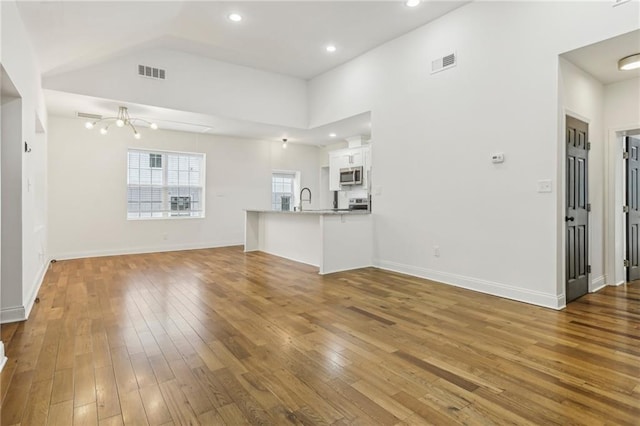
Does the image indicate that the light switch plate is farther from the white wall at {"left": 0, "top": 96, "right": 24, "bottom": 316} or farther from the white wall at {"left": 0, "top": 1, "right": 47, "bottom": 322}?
the white wall at {"left": 0, "top": 96, "right": 24, "bottom": 316}

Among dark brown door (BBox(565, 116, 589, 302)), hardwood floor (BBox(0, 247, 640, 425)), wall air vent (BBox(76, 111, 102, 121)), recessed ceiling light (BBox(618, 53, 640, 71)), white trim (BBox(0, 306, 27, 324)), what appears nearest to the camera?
hardwood floor (BBox(0, 247, 640, 425))

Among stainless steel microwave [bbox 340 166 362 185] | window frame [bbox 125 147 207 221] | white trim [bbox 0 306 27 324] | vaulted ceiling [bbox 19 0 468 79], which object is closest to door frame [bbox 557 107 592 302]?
vaulted ceiling [bbox 19 0 468 79]

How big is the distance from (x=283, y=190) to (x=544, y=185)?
22.5 feet

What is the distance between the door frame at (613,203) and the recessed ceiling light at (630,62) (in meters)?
1.06

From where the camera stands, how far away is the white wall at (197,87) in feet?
16.5

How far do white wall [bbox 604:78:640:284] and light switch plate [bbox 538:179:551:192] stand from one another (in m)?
1.69

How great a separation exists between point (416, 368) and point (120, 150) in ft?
23.4

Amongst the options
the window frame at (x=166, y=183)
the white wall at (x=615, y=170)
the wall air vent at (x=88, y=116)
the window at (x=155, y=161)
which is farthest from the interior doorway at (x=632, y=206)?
the wall air vent at (x=88, y=116)

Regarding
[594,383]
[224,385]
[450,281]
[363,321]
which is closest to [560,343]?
[594,383]

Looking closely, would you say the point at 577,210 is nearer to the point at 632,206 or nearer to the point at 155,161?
the point at 632,206

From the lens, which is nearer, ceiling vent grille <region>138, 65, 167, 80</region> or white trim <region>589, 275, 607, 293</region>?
white trim <region>589, 275, 607, 293</region>

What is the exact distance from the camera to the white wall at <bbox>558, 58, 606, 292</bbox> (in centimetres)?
368

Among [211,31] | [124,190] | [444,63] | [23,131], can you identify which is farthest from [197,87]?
[444,63]

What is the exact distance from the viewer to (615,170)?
4.31 meters
